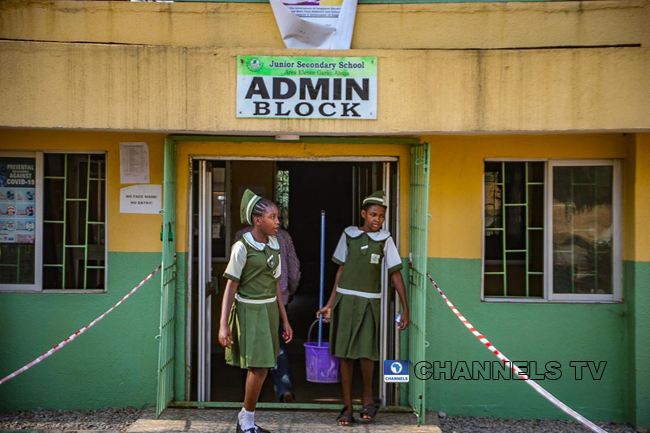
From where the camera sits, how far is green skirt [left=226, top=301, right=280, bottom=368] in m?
5.18

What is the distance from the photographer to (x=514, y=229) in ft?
20.9

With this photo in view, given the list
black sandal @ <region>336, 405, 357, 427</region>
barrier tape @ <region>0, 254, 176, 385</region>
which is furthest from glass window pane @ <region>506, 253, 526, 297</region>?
barrier tape @ <region>0, 254, 176, 385</region>

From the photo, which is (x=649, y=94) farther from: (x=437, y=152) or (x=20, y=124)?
(x=20, y=124)

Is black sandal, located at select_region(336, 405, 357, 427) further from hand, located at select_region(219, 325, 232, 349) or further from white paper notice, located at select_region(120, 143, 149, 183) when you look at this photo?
white paper notice, located at select_region(120, 143, 149, 183)

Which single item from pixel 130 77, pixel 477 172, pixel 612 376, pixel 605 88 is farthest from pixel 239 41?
pixel 612 376

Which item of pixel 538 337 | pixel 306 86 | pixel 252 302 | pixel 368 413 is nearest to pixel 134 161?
pixel 306 86

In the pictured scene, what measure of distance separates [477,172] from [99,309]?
12.0ft

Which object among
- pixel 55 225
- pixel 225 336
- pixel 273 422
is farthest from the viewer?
pixel 55 225

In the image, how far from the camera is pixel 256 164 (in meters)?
8.48

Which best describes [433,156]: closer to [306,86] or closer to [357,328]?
[306,86]

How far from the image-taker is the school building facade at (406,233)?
5.83 meters

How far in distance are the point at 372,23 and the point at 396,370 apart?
3.03 metres

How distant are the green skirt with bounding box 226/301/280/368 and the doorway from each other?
106cm

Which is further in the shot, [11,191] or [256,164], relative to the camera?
[256,164]
